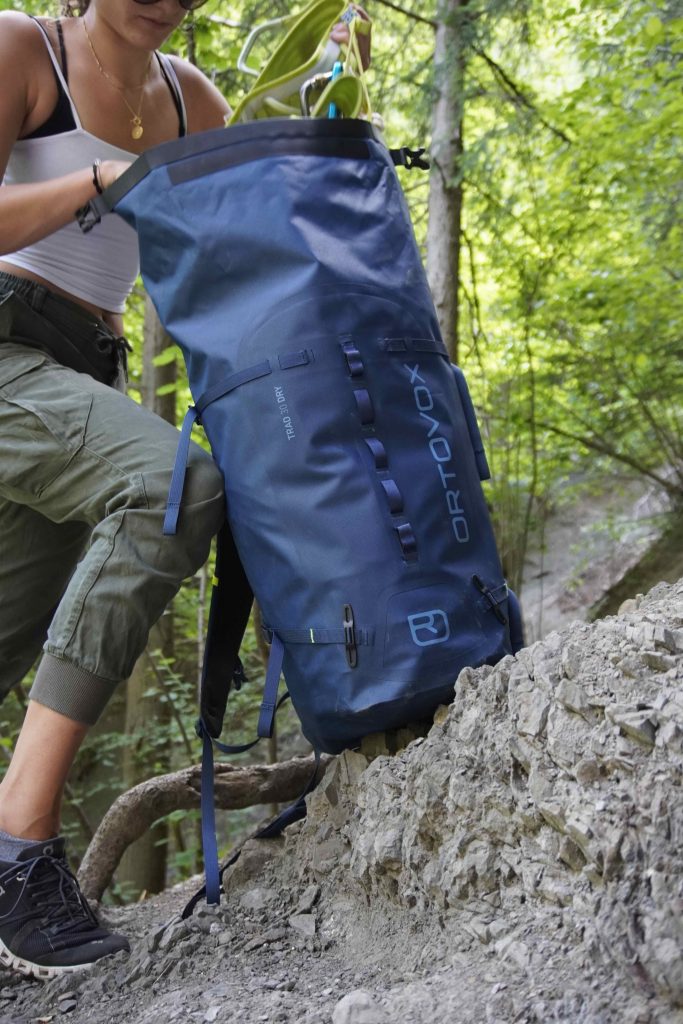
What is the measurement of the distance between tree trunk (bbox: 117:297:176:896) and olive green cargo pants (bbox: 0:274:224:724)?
2.94 metres

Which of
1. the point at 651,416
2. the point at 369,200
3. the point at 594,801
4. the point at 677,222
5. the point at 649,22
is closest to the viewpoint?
the point at 594,801

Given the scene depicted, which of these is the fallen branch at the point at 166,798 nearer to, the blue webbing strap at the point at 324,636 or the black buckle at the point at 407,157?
the blue webbing strap at the point at 324,636

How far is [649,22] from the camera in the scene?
4.56 meters

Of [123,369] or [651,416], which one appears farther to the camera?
[651,416]

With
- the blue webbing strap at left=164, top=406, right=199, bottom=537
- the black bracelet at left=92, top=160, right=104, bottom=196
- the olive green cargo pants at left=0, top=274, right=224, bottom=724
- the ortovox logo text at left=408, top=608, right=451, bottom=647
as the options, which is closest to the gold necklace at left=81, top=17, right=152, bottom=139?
the black bracelet at left=92, top=160, right=104, bottom=196

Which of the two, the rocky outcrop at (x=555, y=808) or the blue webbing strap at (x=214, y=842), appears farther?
the blue webbing strap at (x=214, y=842)

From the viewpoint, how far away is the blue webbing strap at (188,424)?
1992mm

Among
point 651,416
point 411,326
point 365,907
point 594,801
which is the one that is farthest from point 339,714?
point 651,416

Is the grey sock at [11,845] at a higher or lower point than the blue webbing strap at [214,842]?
higher

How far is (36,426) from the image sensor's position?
2.09 m

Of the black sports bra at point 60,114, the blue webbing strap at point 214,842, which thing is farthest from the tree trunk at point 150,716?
the black sports bra at point 60,114

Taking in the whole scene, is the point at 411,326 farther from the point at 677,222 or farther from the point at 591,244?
the point at 591,244

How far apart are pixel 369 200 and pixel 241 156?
31 cm

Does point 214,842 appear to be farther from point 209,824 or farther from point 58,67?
point 58,67
